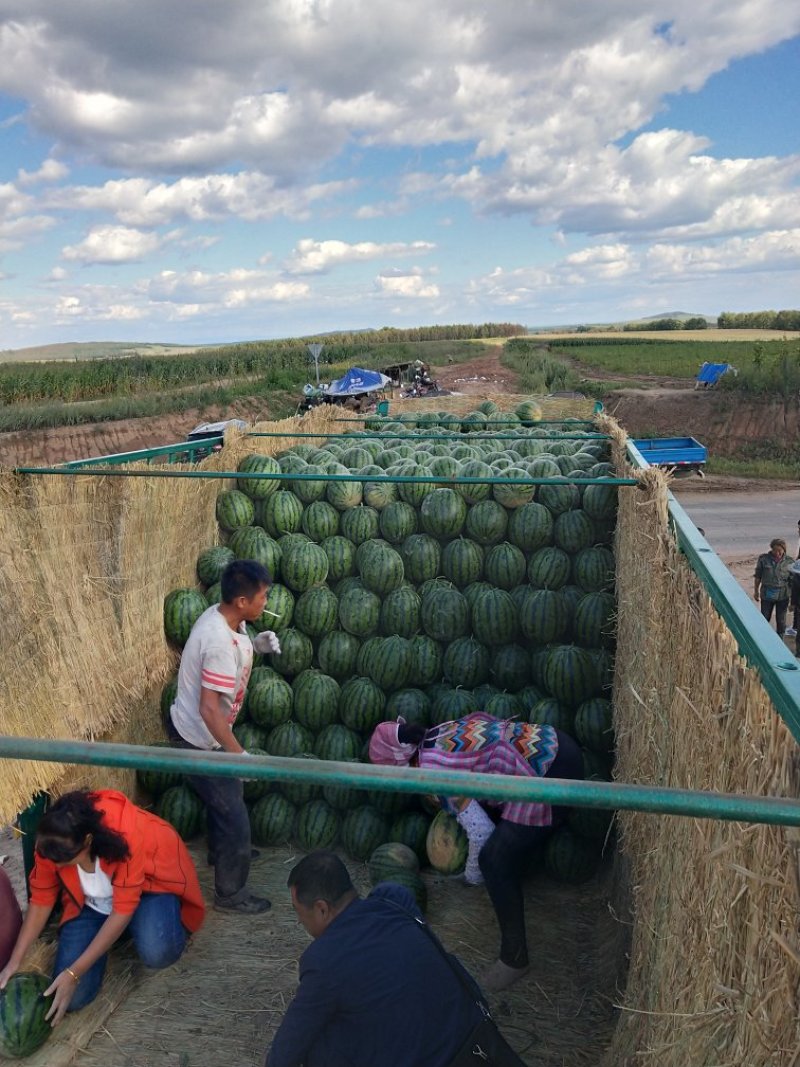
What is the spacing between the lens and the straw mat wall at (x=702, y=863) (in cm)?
152

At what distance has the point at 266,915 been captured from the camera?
474 centimetres

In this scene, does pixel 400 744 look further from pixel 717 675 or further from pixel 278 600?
pixel 717 675

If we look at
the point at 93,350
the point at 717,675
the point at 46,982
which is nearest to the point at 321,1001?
the point at 717,675

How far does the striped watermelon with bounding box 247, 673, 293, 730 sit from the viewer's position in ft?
18.7

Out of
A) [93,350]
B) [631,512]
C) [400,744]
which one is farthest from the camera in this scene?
[93,350]

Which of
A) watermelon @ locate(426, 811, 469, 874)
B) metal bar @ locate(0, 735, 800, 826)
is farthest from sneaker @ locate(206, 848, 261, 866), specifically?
metal bar @ locate(0, 735, 800, 826)

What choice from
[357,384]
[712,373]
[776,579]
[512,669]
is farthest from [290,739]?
[712,373]

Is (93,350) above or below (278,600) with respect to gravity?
above

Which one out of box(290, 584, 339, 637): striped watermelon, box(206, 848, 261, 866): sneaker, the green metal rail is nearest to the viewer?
the green metal rail

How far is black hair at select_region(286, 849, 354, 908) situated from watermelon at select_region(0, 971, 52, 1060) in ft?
5.68

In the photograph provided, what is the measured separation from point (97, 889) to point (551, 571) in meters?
3.61

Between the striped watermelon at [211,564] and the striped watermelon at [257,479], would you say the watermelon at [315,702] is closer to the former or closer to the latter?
the striped watermelon at [211,564]

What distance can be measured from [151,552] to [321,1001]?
12.3 feet

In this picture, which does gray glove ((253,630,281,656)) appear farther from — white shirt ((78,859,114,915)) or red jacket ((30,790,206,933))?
white shirt ((78,859,114,915))
